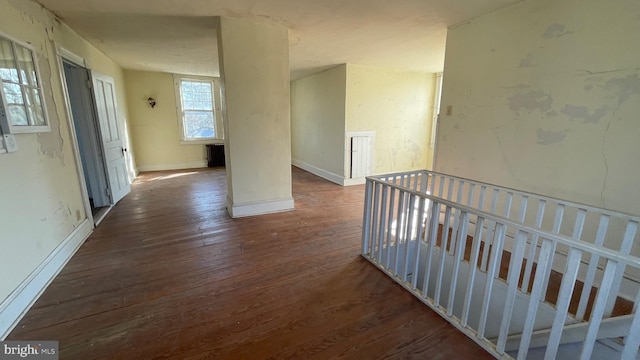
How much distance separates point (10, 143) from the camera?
1.86 meters

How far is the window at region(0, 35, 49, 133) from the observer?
1902 millimetres

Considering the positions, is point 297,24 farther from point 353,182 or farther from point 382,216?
point 353,182

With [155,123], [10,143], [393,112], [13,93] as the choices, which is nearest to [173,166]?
[155,123]

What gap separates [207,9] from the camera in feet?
8.70

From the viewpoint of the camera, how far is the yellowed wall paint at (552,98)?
1.90 meters

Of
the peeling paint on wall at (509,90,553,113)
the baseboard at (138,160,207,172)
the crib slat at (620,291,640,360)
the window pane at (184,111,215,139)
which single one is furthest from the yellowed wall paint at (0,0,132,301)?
the peeling paint on wall at (509,90,553,113)

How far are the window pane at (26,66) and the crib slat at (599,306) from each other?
3.95 m

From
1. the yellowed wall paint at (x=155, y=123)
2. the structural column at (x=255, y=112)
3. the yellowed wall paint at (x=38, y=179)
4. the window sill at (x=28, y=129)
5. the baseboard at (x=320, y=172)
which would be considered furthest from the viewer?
the yellowed wall paint at (x=155, y=123)

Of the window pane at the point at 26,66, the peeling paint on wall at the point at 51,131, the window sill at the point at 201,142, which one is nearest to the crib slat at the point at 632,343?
the peeling paint on wall at the point at 51,131

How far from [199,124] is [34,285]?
5.61 metres

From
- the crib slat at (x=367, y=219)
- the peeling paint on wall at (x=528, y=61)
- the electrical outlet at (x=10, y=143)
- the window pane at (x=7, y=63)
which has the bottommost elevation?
the crib slat at (x=367, y=219)

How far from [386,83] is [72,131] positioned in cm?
502

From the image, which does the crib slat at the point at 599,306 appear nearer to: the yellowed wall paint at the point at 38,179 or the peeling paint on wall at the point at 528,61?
the peeling paint on wall at the point at 528,61

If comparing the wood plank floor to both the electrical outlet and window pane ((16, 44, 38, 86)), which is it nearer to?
the electrical outlet
